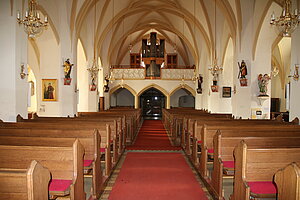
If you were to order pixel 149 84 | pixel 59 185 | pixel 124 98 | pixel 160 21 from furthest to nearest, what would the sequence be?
pixel 124 98 → pixel 149 84 → pixel 160 21 → pixel 59 185

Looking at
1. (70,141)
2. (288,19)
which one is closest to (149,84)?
(288,19)

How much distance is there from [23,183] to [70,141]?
1.72m

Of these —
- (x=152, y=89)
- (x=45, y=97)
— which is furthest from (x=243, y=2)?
(x=152, y=89)

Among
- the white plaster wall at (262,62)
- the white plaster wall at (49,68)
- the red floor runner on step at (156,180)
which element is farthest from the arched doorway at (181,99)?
the red floor runner on step at (156,180)

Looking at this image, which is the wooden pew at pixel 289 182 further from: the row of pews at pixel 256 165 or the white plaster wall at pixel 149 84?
the white plaster wall at pixel 149 84

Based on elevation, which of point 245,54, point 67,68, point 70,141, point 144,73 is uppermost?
point 144,73

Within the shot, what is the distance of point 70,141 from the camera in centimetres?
375

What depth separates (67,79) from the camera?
11055mm

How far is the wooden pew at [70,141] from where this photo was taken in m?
3.83

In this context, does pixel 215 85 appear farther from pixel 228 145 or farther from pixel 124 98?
pixel 124 98

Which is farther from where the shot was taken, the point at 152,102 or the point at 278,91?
the point at 152,102

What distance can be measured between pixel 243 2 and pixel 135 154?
26.3 feet

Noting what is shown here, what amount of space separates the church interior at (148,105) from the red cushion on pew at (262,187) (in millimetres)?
13

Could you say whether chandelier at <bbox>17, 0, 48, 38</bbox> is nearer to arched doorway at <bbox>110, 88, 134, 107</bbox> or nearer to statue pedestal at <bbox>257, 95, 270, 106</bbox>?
statue pedestal at <bbox>257, 95, 270, 106</bbox>
